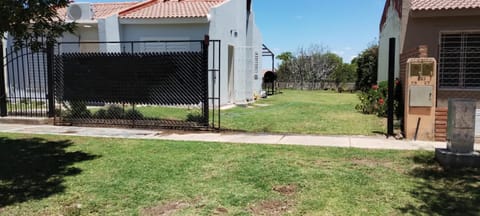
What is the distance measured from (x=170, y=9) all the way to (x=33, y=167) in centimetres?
1213

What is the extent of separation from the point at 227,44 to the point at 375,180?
13209 millimetres

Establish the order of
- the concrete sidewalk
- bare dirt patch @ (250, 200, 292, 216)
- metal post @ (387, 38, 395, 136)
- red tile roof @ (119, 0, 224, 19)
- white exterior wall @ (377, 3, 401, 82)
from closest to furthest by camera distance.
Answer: bare dirt patch @ (250, 200, 292, 216), the concrete sidewalk, metal post @ (387, 38, 395, 136), white exterior wall @ (377, 3, 401, 82), red tile roof @ (119, 0, 224, 19)

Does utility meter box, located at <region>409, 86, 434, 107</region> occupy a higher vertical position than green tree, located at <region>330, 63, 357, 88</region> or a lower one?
lower

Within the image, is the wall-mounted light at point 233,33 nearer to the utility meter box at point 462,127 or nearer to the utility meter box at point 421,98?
the utility meter box at point 421,98

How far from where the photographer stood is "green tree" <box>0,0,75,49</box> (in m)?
6.27

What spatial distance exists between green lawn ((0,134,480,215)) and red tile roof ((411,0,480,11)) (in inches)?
180

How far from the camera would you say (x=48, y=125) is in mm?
12008

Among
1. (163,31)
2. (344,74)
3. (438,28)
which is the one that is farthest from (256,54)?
(344,74)

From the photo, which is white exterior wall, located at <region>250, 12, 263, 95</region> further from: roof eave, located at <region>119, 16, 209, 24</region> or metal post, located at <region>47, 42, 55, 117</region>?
metal post, located at <region>47, 42, 55, 117</region>

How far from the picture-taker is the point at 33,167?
7.18 meters

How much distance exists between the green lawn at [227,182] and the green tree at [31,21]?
2234 millimetres

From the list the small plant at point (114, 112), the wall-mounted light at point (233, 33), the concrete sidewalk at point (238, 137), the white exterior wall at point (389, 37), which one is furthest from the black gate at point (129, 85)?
the wall-mounted light at point (233, 33)

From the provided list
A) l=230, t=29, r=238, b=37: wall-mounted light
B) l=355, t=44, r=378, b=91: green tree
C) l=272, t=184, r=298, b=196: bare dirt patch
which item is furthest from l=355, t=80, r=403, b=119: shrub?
l=355, t=44, r=378, b=91: green tree

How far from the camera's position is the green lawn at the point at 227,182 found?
17.2 ft
